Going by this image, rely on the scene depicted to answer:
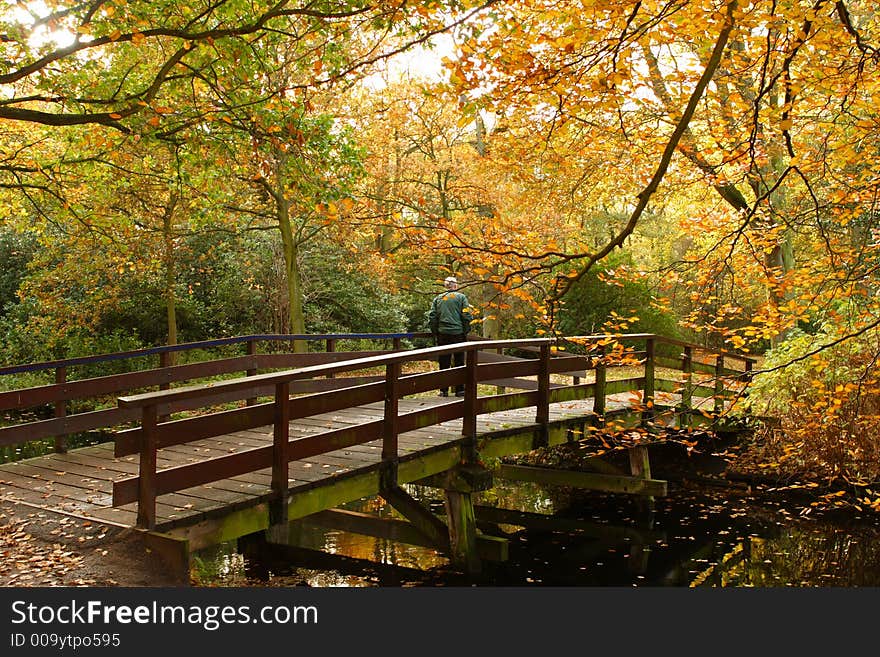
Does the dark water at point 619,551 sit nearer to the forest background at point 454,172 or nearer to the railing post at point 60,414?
the forest background at point 454,172

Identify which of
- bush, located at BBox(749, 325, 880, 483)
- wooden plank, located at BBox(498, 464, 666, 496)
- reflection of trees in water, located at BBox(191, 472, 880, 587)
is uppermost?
bush, located at BBox(749, 325, 880, 483)

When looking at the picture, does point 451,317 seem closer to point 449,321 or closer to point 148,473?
point 449,321

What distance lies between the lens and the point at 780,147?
11875 mm

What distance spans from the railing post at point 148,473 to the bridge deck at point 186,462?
0.35 ft

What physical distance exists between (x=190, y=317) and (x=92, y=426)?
39.3ft

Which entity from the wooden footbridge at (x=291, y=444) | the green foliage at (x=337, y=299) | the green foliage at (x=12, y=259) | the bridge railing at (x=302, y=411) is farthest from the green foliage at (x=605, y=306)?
the green foliage at (x=12, y=259)

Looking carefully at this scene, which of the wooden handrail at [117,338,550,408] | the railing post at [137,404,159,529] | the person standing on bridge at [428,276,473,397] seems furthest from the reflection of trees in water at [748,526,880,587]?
the railing post at [137,404,159,529]

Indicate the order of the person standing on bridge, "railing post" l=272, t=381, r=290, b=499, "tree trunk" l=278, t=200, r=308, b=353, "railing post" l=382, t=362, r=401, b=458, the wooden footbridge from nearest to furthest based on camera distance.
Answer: the wooden footbridge, "railing post" l=272, t=381, r=290, b=499, "railing post" l=382, t=362, r=401, b=458, the person standing on bridge, "tree trunk" l=278, t=200, r=308, b=353

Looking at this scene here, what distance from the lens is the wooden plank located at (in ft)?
34.4

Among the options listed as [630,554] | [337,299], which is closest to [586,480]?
[630,554]

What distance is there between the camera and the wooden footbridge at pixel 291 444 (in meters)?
5.30

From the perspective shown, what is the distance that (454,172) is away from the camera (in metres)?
20.4

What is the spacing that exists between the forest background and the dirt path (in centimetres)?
262

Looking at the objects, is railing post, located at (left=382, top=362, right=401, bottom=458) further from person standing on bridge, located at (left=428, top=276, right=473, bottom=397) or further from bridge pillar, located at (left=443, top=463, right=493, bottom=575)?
person standing on bridge, located at (left=428, top=276, right=473, bottom=397)
